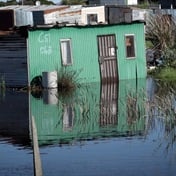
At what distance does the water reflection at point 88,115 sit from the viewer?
1716 cm

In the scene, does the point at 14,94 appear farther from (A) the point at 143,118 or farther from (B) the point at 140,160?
(B) the point at 140,160

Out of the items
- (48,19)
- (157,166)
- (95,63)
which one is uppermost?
(48,19)

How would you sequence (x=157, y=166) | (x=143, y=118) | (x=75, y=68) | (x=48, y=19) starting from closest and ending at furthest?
(x=157, y=166)
(x=143, y=118)
(x=75, y=68)
(x=48, y=19)

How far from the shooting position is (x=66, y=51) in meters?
29.9

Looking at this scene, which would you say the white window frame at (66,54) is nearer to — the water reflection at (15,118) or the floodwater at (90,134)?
the water reflection at (15,118)

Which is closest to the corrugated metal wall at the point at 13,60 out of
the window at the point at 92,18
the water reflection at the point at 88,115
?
the water reflection at the point at 88,115

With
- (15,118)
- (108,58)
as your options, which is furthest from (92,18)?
(15,118)

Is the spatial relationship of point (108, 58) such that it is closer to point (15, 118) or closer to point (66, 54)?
point (66, 54)

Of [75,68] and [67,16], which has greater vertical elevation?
[67,16]

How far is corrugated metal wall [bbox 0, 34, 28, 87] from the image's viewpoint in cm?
2912

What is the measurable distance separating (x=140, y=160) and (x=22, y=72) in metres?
16.1

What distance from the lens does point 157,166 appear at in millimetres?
12945

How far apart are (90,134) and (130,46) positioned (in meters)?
15.4

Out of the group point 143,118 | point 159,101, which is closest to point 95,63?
point 159,101
